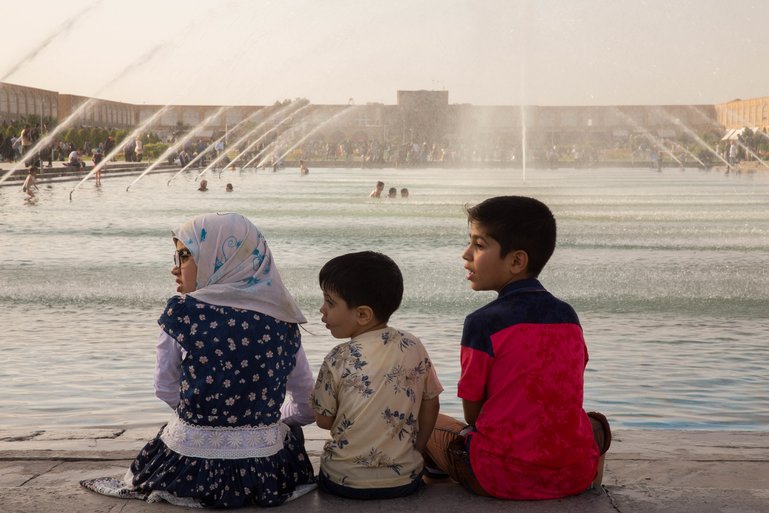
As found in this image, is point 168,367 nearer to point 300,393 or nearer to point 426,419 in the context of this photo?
point 300,393

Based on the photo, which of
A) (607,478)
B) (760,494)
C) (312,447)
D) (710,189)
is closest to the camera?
(760,494)

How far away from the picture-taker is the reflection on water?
5578 millimetres

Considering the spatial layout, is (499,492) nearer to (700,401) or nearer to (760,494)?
(760,494)

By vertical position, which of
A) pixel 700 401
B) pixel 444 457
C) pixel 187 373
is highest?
pixel 187 373

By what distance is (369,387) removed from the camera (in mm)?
3125

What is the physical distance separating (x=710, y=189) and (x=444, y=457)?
2744 cm

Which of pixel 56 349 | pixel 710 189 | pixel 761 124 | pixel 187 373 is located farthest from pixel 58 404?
pixel 761 124

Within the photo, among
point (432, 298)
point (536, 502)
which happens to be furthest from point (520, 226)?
point (432, 298)

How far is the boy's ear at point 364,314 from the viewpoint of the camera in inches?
124

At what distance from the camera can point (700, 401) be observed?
18.1 ft

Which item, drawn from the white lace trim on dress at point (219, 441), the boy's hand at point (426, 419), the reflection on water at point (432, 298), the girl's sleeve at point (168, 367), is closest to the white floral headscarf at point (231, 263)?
the girl's sleeve at point (168, 367)

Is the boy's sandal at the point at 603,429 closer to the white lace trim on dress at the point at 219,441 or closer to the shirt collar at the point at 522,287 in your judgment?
the shirt collar at the point at 522,287

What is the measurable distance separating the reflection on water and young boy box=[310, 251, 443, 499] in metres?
2.12

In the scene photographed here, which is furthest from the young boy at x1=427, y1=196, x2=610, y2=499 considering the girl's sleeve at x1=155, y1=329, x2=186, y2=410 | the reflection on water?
the reflection on water
